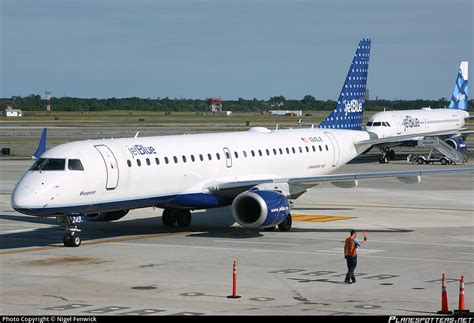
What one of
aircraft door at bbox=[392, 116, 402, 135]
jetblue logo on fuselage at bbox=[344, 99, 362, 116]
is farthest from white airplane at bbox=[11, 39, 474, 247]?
aircraft door at bbox=[392, 116, 402, 135]

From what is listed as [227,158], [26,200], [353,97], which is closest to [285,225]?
[227,158]

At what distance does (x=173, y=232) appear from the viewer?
1622 inches

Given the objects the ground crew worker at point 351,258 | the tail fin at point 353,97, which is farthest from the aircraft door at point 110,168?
the tail fin at point 353,97

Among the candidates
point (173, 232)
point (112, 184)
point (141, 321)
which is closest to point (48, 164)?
point (112, 184)

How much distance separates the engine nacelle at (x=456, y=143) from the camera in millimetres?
86012

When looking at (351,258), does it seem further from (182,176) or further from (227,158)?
→ (227,158)

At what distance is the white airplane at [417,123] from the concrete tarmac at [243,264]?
33.8 meters

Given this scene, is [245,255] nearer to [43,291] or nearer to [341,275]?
[341,275]

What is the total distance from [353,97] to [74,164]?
23.3 m

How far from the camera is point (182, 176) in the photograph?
131 ft

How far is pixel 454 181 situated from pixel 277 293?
41.7 metres

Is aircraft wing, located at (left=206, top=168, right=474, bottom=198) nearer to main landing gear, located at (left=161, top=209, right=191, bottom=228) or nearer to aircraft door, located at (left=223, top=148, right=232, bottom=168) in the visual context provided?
aircraft door, located at (left=223, top=148, right=232, bottom=168)

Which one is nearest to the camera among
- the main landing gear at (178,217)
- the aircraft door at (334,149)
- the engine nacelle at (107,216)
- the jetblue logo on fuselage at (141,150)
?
the jetblue logo on fuselage at (141,150)

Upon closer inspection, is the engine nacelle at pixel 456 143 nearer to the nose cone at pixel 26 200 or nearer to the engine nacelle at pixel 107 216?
the engine nacelle at pixel 107 216
